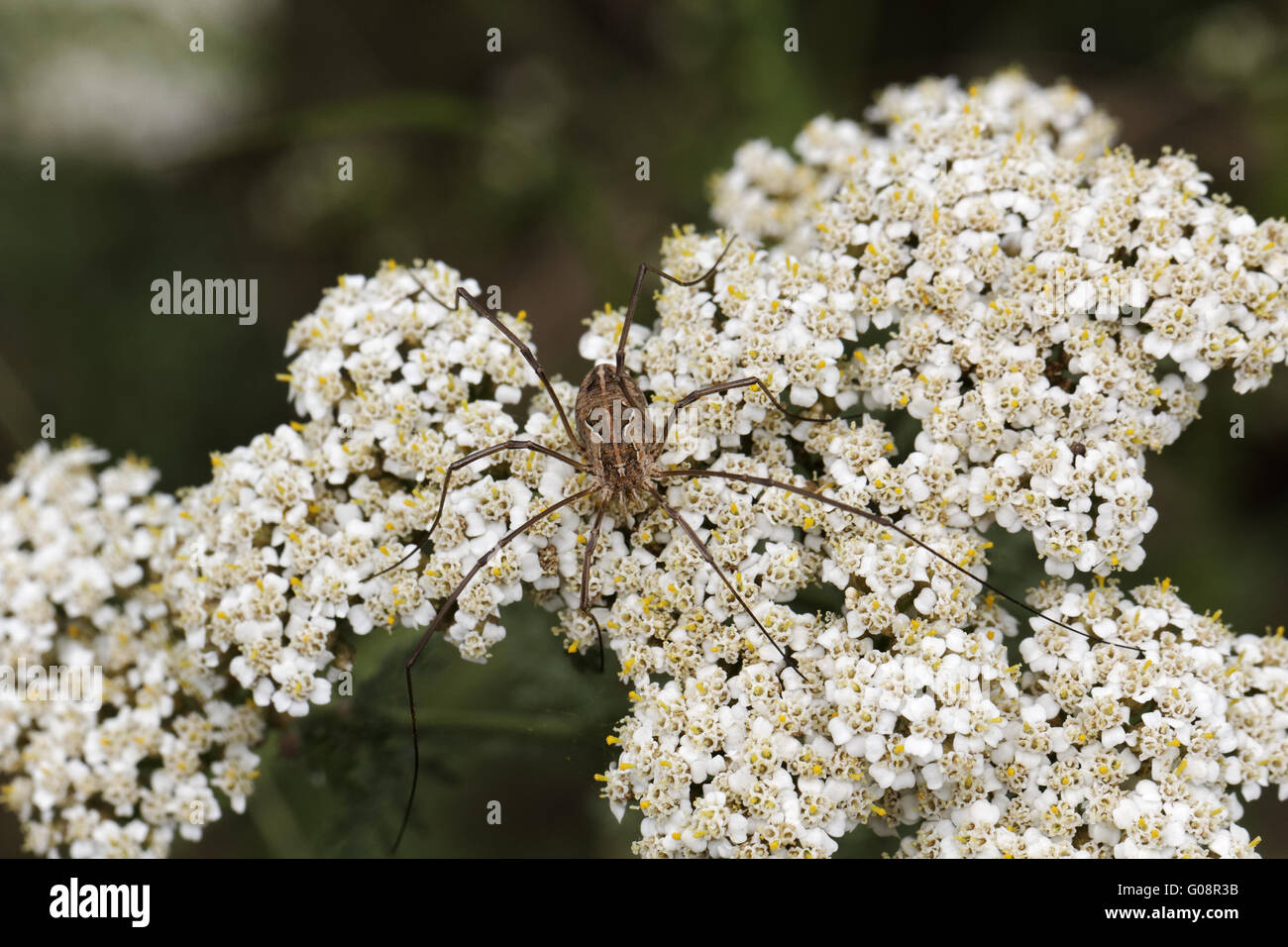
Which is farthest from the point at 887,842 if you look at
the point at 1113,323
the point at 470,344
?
the point at 470,344

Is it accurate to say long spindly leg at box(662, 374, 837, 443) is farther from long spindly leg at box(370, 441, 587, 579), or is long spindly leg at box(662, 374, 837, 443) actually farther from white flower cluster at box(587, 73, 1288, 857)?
long spindly leg at box(370, 441, 587, 579)

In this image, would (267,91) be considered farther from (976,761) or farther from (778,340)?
(976,761)

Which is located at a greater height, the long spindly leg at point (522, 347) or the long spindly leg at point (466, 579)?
the long spindly leg at point (522, 347)

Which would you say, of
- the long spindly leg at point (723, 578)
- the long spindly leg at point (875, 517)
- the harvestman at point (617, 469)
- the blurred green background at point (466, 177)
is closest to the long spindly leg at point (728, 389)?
the harvestman at point (617, 469)

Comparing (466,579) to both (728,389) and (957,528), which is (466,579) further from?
(957,528)

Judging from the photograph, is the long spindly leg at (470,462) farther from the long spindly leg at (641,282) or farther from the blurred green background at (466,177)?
the blurred green background at (466,177)

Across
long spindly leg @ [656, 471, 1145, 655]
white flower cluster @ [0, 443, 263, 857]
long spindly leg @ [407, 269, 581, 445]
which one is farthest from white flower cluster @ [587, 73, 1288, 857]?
white flower cluster @ [0, 443, 263, 857]
